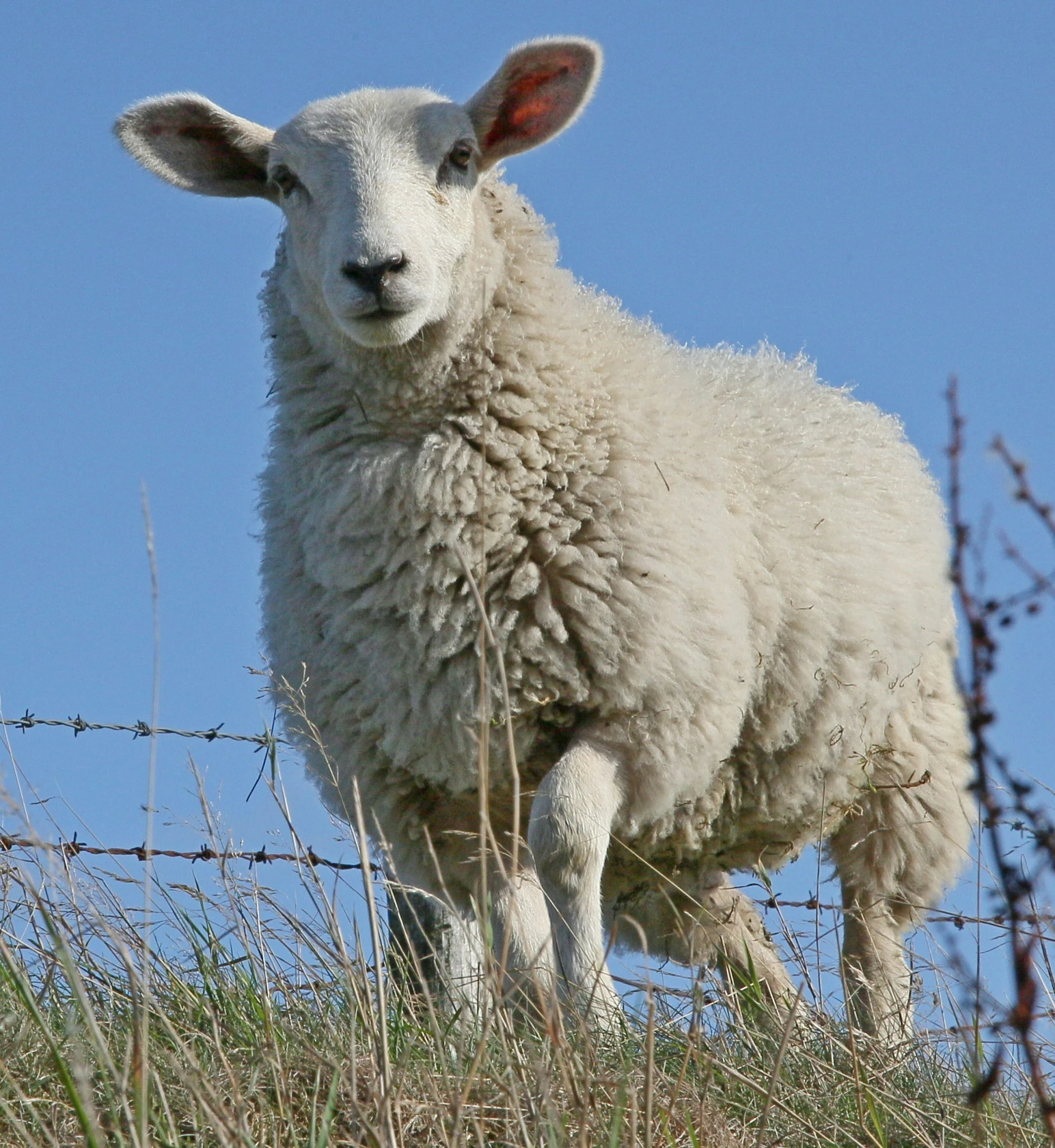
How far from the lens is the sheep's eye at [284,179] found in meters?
3.91

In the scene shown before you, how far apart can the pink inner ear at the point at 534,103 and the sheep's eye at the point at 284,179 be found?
53 cm

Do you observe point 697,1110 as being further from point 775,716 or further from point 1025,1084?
point 775,716

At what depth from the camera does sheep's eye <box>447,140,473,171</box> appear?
3.84 metres

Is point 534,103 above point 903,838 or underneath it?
above

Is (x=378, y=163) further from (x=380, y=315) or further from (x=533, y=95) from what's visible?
(x=533, y=95)

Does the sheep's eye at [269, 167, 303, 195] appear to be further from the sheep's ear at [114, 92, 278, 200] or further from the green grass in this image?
the green grass

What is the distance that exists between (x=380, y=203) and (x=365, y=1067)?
6.78 feet

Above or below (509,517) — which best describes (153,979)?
below

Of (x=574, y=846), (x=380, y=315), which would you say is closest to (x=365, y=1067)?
(x=574, y=846)

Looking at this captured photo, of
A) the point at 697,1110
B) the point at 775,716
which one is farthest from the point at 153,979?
the point at 775,716

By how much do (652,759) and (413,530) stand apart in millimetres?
775

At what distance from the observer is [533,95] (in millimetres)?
4047

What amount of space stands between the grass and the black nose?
4.59ft

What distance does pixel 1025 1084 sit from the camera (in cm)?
263
